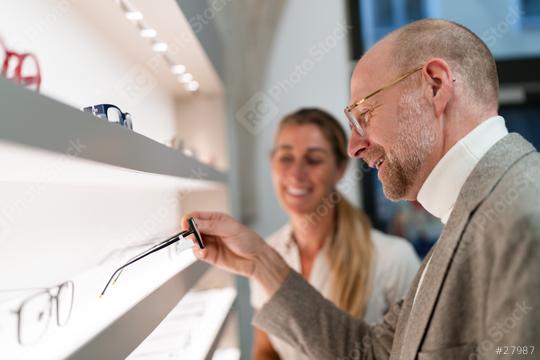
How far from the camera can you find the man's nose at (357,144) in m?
1.08

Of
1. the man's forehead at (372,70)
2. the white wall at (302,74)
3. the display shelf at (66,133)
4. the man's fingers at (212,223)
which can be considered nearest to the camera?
the display shelf at (66,133)

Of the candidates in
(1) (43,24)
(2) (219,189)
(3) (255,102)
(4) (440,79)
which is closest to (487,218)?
(4) (440,79)

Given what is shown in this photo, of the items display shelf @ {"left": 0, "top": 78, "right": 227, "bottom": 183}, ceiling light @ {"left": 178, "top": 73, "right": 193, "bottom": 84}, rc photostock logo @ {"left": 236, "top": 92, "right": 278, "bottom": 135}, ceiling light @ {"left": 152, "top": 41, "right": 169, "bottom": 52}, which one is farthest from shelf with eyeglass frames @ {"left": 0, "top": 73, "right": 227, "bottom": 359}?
rc photostock logo @ {"left": 236, "top": 92, "right": 278, "bottom": 135}

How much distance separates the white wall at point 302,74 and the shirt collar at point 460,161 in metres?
1.81

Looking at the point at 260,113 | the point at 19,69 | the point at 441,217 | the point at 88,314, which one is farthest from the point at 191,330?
the point at 260,113

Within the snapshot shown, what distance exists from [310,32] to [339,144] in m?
1.28

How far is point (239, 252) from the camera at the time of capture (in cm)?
124

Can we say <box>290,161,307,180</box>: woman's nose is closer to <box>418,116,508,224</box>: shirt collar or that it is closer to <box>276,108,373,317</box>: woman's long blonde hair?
<box>276,108,373,317</box>: woman's long blonde hair

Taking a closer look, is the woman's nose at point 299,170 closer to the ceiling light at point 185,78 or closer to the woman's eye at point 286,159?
the woman's eye at point 286,159

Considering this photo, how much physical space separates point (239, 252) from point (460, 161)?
0.59m

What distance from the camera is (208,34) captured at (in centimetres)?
152

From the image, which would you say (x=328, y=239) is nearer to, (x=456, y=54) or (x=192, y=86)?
(x=192, y=86)

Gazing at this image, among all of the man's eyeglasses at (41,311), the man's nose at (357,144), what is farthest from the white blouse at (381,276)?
the man's eyeglasses at (41,311)

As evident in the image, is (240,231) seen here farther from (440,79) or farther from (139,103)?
(440,79)
